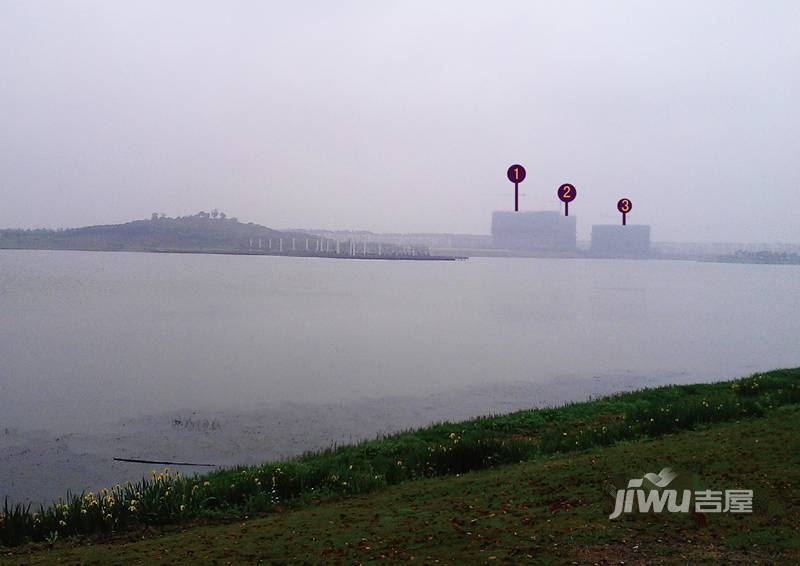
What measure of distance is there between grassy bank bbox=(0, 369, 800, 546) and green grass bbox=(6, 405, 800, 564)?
34 centimetres

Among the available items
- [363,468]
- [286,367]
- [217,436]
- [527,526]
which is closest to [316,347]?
[286,367]

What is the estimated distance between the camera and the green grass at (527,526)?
5.87m

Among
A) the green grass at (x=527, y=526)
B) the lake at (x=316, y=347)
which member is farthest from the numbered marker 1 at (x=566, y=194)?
the lake at (x=316, y=347)

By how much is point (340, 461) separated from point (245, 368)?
16256mm

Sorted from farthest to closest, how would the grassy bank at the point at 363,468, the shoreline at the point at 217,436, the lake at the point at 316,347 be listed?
the lake at the point at 316,347 → the shoreline at the point at 217,436 → the grassy bank at the point at 363,468

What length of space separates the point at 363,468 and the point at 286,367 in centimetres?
1709

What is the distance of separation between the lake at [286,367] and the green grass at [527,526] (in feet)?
22.2

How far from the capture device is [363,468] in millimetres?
11875

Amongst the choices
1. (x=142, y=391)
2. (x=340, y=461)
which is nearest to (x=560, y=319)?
(x=142, y=391)

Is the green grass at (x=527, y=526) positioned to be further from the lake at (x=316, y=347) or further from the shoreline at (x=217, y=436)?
the lake at (x=316, y=347)

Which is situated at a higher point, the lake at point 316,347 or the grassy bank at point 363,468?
the grassy bank at point 363,468

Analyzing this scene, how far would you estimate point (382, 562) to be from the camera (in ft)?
19.6

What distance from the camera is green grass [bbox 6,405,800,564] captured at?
5867mm

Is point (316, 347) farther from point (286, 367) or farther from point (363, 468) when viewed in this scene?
point (363, 468)
